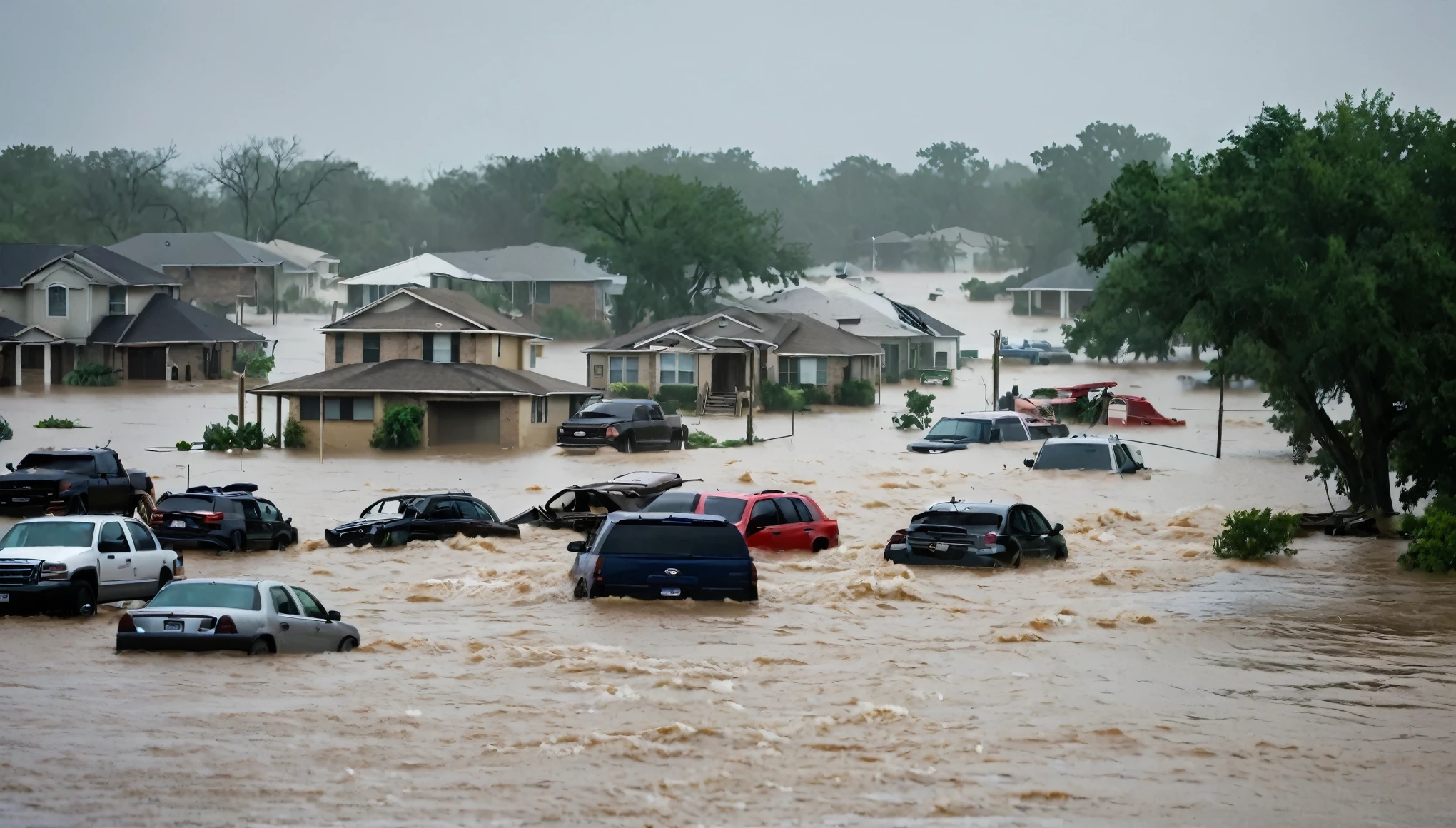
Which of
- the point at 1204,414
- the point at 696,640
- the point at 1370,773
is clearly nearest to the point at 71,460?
the point at 696,640

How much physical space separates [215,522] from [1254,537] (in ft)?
62.7

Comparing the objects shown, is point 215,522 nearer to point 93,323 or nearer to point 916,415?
point 916,415

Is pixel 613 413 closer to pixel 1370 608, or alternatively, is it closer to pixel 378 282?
pixel 1370 608

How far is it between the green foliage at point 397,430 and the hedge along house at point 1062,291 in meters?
74.7

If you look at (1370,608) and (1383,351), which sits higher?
(1383,351)

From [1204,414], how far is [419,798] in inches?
3004

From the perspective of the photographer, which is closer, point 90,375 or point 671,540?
point 671,540

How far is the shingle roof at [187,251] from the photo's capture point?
385 ft

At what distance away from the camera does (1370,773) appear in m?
17.5

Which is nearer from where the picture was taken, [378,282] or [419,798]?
[419,798]

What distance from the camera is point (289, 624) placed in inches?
856

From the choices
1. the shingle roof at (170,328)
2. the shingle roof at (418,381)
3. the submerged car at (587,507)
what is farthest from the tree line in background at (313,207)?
the submerged car at (587,507)

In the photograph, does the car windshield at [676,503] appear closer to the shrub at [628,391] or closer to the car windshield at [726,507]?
the car windshield at [726,507]

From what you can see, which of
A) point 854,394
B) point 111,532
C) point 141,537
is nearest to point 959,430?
point 854,394
